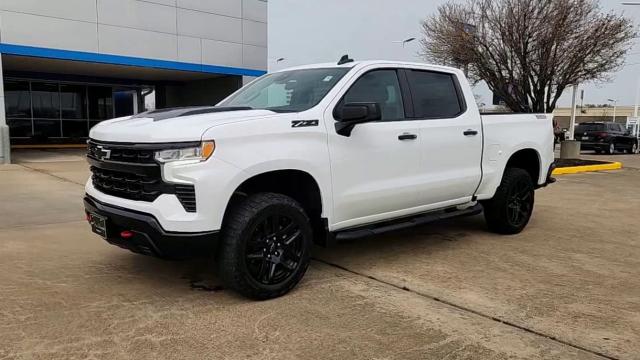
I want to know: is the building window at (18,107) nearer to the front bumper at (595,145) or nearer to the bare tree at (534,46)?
the bare tree at (534,46)

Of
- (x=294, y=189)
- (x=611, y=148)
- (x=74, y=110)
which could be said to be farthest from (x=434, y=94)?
(x=611, y=148)

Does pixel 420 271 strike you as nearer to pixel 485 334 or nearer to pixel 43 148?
pixel 485 334

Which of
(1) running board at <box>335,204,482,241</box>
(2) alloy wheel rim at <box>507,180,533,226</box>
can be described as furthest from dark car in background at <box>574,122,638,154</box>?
(1) running board at <box>335,204,482,241</box>

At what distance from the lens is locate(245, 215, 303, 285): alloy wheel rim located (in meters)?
3.97

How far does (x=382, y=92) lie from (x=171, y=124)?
211cm

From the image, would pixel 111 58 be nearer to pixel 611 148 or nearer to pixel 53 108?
pixel 53 108

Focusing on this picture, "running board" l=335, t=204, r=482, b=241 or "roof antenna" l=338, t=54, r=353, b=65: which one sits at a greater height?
"roof antenna" l=338, t=54, r=353, b=65

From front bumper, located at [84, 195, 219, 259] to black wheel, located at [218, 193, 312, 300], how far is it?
171 mm

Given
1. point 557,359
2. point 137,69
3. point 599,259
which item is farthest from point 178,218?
point 137,69

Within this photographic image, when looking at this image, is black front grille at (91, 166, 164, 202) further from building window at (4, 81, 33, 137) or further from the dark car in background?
the dark car in background

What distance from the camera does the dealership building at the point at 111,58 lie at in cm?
1648

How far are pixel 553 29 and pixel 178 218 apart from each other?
47.1 feet

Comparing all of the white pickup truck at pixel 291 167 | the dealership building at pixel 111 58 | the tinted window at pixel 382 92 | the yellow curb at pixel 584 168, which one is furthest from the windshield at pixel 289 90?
the dealership building at pixel 111 58

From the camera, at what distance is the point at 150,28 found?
18812mm
